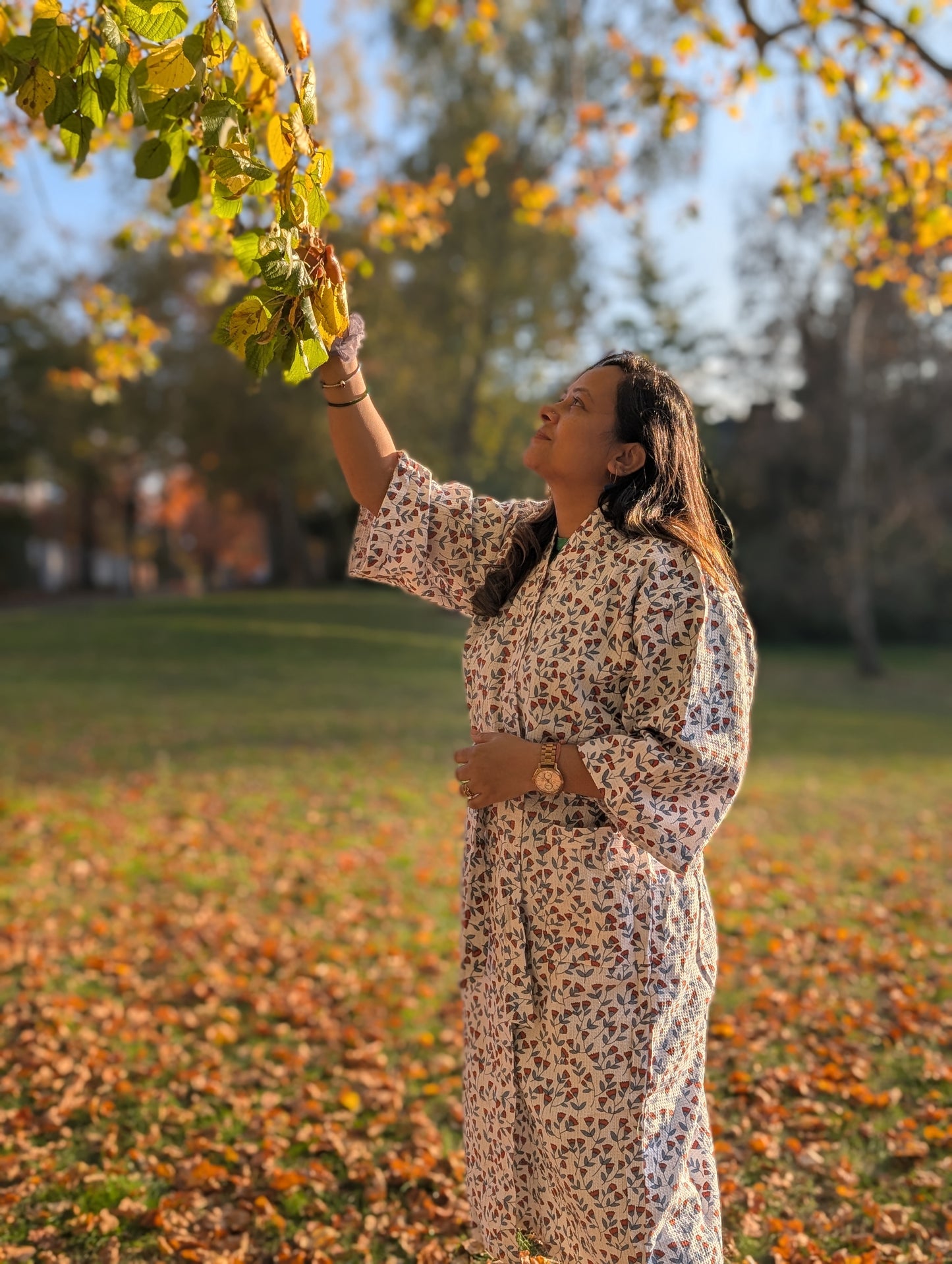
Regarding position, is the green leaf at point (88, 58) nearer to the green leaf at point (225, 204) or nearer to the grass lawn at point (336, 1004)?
the green leaf at point (225, 204)

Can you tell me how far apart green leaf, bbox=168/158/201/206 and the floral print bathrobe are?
756 millimetres

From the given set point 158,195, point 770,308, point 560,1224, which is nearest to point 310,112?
point 560,1224

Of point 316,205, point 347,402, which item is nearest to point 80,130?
point 316,205

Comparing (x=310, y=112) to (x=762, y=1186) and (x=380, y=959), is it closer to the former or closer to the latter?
(x=762, y=1186)

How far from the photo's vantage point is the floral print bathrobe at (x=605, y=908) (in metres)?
2.13

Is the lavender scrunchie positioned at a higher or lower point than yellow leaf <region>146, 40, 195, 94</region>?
lower

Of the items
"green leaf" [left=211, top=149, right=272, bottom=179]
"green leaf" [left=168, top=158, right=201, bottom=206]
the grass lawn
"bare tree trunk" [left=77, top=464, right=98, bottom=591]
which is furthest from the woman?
"bare tree trunk" [left=77, top=464, right=98, bottom=591]

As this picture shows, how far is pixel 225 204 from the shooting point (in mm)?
2039

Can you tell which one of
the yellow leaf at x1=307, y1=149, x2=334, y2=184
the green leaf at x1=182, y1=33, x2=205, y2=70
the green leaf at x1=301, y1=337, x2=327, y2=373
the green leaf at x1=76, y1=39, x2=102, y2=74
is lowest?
the green leaf at x1=301, y1=337, x2=327, y2=373

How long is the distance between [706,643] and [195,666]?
51.5ft

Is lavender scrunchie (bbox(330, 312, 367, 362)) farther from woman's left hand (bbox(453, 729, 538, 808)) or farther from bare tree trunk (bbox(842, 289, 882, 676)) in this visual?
bare tree trunk (bbox(842, 289, 882, 676))

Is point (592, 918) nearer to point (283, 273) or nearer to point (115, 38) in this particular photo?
point (283, 273)

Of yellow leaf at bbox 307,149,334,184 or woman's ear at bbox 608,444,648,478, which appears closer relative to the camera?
yellow leaf at bbox 307,149,334,184

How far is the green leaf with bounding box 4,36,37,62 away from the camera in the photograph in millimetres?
1898
